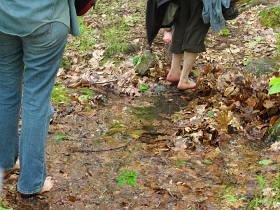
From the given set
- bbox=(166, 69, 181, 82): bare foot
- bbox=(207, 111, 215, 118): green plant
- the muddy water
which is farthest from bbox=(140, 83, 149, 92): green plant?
bbox=(207, 111, 215, 118): green plant

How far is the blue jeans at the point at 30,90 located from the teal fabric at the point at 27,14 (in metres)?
0.04

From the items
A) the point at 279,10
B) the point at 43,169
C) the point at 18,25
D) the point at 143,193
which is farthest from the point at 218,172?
the point at 279,10

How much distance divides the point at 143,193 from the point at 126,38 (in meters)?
4.13

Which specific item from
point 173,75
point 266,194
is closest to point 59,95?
point 173,75

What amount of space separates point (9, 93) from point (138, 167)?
1362 millimetres

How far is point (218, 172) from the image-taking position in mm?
2852

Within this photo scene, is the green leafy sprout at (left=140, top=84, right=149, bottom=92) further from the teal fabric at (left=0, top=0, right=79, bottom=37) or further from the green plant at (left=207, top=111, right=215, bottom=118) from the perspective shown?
the teal fabric at (left=0, top=0, right=79, bottom=37)

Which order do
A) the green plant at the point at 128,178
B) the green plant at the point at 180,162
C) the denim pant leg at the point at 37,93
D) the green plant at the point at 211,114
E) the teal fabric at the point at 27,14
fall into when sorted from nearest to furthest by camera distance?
the teal fabric at the point at 27,14 < the denim pant leg at the point at 37,93 < the green plant at the point at 128,178 < the green plant at the point at 180,162 < the green plant at the point at 211,114

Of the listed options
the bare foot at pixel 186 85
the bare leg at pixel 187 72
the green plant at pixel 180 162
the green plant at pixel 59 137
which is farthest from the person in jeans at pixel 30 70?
the bare foot at pixel 186 85

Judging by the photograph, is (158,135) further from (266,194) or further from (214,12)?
(214,12)

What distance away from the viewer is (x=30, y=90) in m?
2.04

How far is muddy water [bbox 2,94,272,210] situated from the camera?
2465 mm

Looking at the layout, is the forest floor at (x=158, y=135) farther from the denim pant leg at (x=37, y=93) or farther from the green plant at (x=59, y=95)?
the denim pant leg at (x=37, y=93)

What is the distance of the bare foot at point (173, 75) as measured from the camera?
4816 mm
